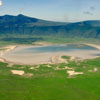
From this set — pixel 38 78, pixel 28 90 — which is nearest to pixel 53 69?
pixel 38 78

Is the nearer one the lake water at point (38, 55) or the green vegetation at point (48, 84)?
the green vegetation at point (48, 84)

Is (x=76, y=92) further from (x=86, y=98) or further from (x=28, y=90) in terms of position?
(x=28, y=90)

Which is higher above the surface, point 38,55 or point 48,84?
point 38,55

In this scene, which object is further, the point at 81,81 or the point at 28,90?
the point at 81,81

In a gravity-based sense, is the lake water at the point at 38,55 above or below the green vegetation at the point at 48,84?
above

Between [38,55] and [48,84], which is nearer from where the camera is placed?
[48,84]

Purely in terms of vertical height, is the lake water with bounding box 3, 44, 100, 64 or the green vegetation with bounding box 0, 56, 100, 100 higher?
the lake water with bounding box 3, 44, 100, 64

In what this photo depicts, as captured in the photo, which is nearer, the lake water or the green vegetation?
the green vegetation

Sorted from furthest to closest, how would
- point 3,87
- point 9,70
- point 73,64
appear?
1. point 73,64
2. point 9,70
3. point 3,87
